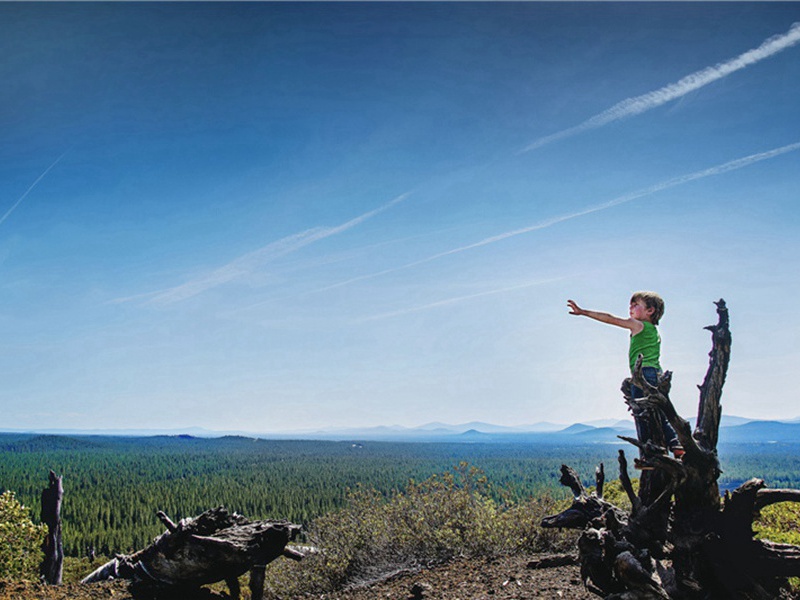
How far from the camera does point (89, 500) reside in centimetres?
7738

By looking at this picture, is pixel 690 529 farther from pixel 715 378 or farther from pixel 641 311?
pixel 641 311

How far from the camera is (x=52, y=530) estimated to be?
62.8 ft

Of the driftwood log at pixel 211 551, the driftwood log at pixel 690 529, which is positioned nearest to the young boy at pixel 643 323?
the driftwood log at pixel 690 529

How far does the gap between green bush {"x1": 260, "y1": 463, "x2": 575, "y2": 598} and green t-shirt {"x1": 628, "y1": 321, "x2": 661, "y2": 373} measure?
559 centimetres

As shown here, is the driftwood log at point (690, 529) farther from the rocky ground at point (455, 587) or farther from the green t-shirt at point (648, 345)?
the rocky ground at point (455, 587)

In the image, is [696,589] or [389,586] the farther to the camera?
[389,586]

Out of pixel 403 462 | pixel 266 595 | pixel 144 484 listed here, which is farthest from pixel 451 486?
pixel 403 462

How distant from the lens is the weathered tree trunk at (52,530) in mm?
18672

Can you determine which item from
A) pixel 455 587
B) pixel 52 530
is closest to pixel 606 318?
pixel 455 587

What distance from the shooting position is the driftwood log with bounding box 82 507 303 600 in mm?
8016

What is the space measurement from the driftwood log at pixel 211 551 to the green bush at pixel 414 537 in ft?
8.31

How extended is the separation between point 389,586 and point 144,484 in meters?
106

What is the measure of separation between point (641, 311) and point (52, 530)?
20.2 metres

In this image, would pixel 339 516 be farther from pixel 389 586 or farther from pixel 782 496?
pixel 782 496
